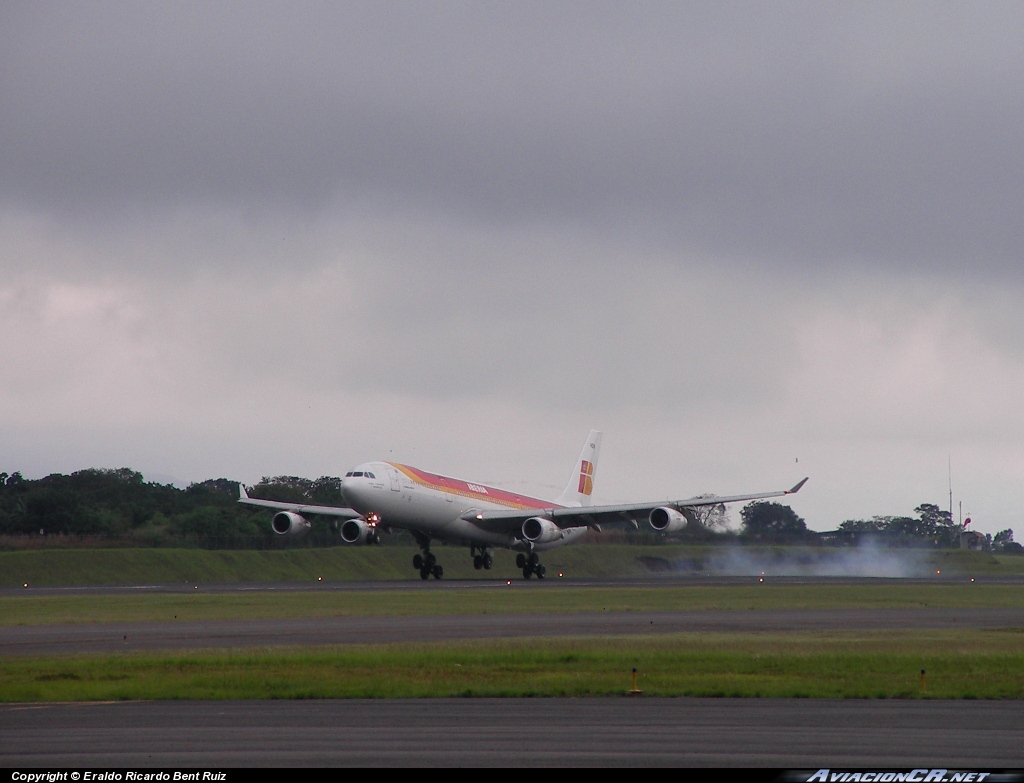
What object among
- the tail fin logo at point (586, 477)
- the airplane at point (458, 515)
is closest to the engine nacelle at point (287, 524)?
the airplane at point (458, 515)

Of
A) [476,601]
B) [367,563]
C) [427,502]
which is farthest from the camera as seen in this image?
[367,563]

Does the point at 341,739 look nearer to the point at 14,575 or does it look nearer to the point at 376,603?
the point at 376,603

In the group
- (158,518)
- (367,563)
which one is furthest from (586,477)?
(158,518)

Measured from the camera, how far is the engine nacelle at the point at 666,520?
69.4 m

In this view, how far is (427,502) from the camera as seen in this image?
218ft

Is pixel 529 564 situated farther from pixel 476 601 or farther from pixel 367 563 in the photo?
pixel 476 601

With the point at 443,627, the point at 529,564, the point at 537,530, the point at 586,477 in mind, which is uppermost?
the point at 586,477

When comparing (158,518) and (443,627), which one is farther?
(158,518)

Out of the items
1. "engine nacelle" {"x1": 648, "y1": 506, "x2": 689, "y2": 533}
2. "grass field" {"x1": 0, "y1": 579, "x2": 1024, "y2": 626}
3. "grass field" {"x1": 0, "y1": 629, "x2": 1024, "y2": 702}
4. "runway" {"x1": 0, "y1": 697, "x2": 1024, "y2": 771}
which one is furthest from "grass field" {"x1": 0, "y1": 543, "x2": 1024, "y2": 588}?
"runway" {"x1": 0, "y1": 697, "x2": 1024, "y2": 771}

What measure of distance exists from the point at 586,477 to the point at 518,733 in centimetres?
7651

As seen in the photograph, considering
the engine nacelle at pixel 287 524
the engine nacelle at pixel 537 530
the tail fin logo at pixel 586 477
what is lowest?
the engine nacelle at pixel 537 530

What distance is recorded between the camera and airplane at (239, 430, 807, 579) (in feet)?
211

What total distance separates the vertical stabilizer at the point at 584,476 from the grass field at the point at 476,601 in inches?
1206

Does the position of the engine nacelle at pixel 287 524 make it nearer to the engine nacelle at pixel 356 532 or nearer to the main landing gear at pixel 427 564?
the engine nacelle at pixel 356 532
